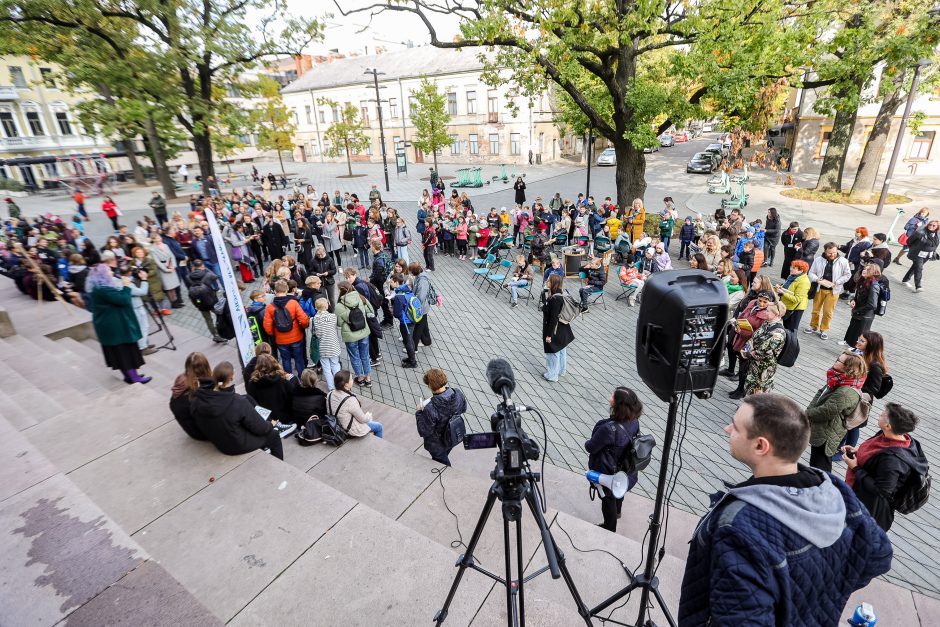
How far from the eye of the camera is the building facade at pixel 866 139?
25422 millimetres

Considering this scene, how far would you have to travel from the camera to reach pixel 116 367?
23.7 feet

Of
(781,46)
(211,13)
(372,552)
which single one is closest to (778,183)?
(781,46)

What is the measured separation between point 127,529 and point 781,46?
16488 millimetres

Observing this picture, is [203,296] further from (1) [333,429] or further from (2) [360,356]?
(1) [333,429]

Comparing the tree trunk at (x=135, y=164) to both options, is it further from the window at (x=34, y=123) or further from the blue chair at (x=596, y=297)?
the blue chair at (x=596, y=297)

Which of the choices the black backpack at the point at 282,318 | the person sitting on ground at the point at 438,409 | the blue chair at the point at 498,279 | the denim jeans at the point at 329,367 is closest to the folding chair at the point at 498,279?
the blue chair at the point at 498,279

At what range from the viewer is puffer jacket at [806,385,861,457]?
4.85 meters

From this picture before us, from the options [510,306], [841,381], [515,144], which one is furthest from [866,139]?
[841,381]

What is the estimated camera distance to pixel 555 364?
791 cm

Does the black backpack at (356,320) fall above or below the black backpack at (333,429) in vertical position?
above

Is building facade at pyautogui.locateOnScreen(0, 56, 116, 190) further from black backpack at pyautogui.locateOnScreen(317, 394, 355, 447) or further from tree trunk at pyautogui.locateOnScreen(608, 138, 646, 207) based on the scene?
black backpack at pyautogui.locateOnScreen(317, 394, 355, 447)

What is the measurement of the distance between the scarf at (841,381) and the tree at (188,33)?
21114 mm

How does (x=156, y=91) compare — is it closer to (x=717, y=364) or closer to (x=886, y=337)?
(x=717, y=364)

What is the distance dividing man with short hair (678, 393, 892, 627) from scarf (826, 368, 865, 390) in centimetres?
349
